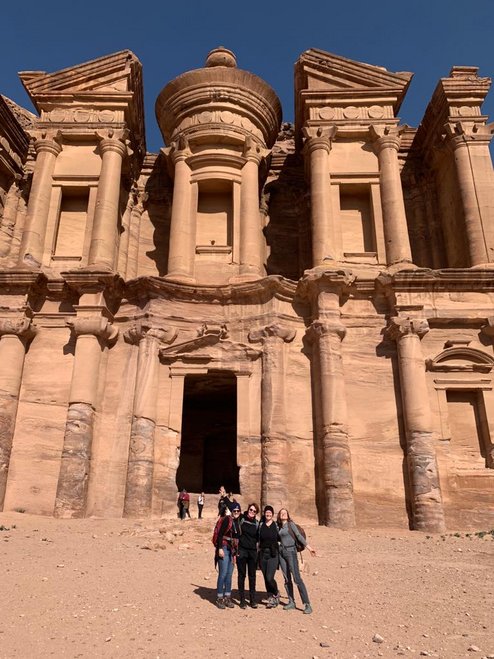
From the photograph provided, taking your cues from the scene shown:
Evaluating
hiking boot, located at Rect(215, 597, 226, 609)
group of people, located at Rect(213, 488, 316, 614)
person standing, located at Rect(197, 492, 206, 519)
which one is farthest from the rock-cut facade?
hiking boot, located at Rect(215, 597, 226, 609)

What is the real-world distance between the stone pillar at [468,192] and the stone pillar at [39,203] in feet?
42.9

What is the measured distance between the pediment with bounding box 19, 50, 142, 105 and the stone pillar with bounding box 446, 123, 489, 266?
11328 mm

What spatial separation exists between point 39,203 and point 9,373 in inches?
232

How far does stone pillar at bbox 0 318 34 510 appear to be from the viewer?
14.5 m

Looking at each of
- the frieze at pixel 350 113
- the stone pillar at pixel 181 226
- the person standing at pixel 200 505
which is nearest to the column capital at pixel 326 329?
the stone pillar at pixel 181 226

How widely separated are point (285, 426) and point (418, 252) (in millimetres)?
9084

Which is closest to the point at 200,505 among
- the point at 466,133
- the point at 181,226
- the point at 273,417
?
the point at 273,417

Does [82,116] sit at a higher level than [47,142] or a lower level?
higher

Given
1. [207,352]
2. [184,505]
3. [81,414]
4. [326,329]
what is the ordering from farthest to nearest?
[207,352] → [326,329] → [81,414] → [184,505]

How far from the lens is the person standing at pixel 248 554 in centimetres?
713

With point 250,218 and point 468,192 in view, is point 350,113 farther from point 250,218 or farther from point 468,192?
point 250,218

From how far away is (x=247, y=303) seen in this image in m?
16.4

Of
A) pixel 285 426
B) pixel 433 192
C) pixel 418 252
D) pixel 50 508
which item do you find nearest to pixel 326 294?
pixel 285 426

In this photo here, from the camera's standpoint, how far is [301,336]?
16.1 m
